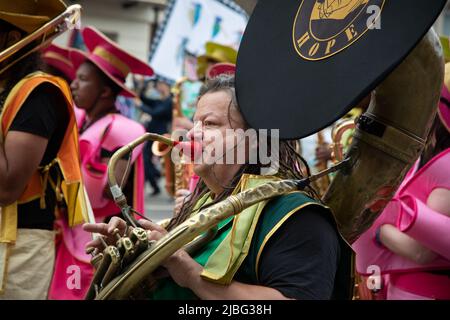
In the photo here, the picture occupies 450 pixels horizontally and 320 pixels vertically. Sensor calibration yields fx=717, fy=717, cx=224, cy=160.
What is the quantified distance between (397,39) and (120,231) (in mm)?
757

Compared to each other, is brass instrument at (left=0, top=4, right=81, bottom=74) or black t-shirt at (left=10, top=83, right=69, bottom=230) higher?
brass instrument at (left=0, top=4, right=81, bottom=74)

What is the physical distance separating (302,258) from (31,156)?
1378mm

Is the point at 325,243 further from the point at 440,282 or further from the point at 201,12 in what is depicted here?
the point at 201,12

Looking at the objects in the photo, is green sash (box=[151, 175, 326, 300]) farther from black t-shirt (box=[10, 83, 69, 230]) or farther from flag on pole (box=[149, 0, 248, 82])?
flag on pole (box=[149, 0, 248, 82])

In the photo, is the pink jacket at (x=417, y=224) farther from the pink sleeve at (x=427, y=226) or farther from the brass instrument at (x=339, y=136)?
the brass instrument at (x=339, y=136)

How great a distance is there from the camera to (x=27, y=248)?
2787 mm

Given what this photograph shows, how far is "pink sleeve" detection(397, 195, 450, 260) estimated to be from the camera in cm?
241

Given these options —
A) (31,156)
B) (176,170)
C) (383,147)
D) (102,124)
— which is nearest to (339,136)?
(176,170)

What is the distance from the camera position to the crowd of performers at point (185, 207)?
1523 millimetres

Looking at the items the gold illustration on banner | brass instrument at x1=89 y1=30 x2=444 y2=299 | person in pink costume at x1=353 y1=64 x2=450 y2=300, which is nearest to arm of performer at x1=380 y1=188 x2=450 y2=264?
person in pink costume at x1=353 y1=64 x2=450 y2=300

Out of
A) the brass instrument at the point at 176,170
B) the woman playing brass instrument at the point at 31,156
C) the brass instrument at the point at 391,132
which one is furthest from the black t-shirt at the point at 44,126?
the brass instrument at the point at 391,132

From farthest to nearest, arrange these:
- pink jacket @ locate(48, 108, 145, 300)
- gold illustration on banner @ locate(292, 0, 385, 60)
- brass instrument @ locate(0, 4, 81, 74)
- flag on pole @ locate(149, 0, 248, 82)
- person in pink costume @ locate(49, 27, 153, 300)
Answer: flag on pole @ locate(149, 0, 248, 82) → person in pink costume @ locate(49, 27, 153, 300) → pink jacket @ locate(48, 108, 145, 300) → brass instrument @ locate(0, 4, 81, 74) → gold illustration on banner @ locate(292, 0, 385, 60)

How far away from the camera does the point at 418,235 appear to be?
8.06 ft
